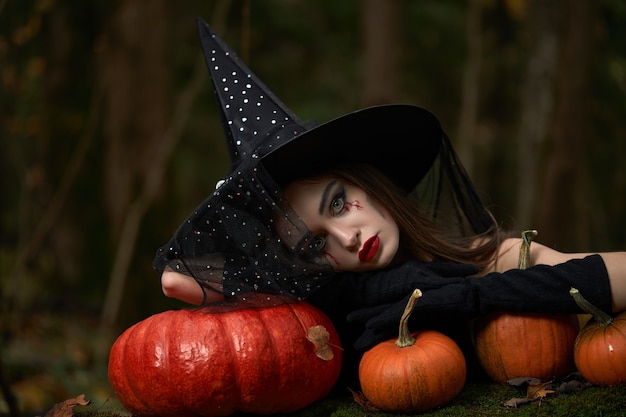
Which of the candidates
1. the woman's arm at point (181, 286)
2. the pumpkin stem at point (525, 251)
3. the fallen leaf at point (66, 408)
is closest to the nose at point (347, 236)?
the woman's arm at point (181, 286)

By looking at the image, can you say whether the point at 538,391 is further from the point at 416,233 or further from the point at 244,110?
the point at 244,110

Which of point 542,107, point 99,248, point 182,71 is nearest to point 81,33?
point 182,71

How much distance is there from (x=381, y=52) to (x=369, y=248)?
5036 mm

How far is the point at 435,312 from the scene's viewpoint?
101 inches

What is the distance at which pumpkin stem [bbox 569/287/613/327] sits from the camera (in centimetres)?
236

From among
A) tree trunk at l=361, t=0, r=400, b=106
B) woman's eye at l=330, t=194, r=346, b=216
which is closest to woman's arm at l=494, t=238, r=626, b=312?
woman's eye at l=330, t=194, r=346, b=216

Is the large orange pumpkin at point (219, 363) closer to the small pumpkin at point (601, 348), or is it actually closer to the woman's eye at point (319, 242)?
the woman's eye at point (319, 242)

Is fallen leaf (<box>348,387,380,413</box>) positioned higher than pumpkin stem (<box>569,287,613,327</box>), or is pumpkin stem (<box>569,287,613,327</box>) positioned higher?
pumpkin stem (<box>569,287,613,327</box>)

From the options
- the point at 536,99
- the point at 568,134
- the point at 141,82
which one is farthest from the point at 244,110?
the point at 536,99

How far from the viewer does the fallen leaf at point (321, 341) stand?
252 centimetres

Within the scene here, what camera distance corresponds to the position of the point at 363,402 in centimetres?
256

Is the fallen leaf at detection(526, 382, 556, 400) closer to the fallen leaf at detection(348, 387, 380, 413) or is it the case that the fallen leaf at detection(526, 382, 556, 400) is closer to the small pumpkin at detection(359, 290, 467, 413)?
the small pumpkin at detection(359, 290, 467, 413)

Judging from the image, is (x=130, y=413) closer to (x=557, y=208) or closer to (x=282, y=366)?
(x=282, y=366)

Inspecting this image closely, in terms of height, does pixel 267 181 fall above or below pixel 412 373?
above
